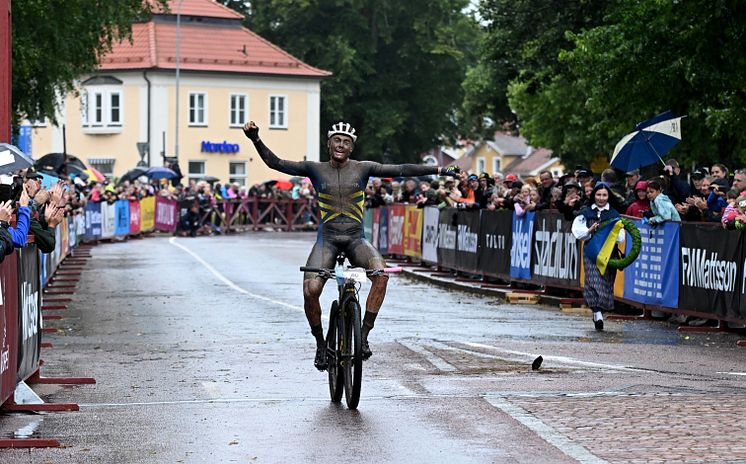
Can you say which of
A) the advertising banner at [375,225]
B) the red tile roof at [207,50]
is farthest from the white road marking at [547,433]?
the red tile roof at [207,50]

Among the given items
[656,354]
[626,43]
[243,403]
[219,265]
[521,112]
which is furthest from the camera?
[521,112]

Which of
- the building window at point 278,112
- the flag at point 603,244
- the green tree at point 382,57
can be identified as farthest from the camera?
the green tree at point 382,57

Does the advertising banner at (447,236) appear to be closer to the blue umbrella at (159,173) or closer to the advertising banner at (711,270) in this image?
the advertising banner at (711,270)

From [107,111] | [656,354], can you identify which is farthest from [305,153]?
[656,354]

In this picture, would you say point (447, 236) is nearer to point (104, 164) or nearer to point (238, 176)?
point (238, 176)

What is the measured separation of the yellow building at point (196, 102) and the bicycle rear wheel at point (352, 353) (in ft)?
220

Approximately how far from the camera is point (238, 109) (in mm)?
82375

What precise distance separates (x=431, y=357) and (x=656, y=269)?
630 cm

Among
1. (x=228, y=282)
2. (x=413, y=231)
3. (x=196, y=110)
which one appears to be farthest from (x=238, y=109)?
(x=228, y=282)

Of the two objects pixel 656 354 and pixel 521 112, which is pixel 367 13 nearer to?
pixel 521 112

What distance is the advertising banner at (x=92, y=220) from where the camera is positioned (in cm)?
4616

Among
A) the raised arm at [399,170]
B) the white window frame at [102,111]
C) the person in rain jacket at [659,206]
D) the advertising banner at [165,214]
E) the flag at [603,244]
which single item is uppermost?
the white window frame at [102,111]

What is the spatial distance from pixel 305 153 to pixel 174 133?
784cm

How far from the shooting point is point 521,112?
60.2 m
